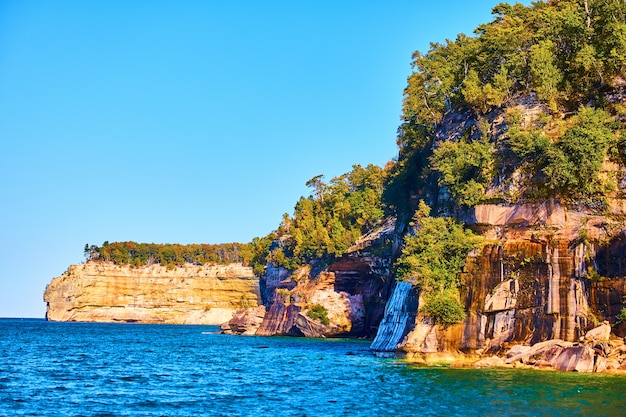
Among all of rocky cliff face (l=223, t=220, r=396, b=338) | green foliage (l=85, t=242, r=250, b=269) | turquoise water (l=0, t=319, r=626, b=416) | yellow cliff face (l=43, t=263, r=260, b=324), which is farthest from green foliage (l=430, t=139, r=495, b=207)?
green foliage (l=85, t=242, r=250, b=269)

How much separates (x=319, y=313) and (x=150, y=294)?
329 feet

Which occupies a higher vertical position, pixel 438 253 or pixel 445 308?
pixel 438 253

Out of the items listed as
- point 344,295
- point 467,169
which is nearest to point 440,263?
point 467,169

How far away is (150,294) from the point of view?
18300 centimetres

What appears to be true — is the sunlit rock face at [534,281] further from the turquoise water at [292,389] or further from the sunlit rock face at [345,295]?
the sunlit rock face at [345,295]

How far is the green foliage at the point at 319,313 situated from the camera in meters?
91.8

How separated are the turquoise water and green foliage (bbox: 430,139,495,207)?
13185 mm

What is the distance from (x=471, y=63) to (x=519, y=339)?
24998 millimetres

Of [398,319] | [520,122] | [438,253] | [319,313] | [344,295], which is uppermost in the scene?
[520,122]

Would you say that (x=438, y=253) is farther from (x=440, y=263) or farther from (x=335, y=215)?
(x=335, y=215)

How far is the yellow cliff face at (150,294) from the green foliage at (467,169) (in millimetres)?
127498

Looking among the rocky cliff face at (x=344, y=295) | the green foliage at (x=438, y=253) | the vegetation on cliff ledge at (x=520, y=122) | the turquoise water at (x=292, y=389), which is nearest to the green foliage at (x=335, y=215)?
the rocky cliff face at (x=344, y=295)

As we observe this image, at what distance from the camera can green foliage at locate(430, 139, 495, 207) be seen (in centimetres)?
5172

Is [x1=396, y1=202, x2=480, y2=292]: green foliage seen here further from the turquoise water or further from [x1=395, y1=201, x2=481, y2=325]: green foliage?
the turquoise water
